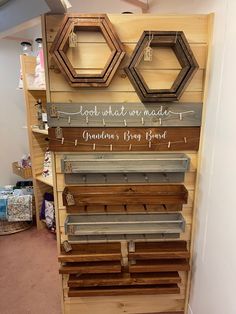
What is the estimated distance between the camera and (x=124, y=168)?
1278mm

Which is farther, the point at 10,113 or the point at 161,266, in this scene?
the point at 10,113

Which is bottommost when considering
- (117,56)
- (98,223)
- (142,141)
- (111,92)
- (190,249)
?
(190,249)

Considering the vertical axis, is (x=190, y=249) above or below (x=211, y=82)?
below

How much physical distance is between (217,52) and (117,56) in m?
0.48

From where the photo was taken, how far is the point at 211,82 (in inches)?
47.6

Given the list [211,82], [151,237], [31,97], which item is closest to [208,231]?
[151,237]

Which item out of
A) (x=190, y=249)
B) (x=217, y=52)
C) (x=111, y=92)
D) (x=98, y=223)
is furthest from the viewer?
(x=190, y=249)

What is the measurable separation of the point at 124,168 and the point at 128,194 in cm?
16

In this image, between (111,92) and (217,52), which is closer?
(217,52)

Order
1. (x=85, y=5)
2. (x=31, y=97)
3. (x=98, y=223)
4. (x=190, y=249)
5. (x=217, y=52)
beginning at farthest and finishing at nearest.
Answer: (x=31, y=97)
(x=85, y=5)
(x=190, y=249)
(x=98, y=223)
(x=217, y=52)

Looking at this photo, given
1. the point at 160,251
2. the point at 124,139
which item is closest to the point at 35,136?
the point at 124,139

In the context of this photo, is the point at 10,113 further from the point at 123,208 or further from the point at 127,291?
the point at 127,291

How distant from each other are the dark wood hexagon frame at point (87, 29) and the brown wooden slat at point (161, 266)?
3.51 ft

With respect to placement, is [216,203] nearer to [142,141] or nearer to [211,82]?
[142,141]
